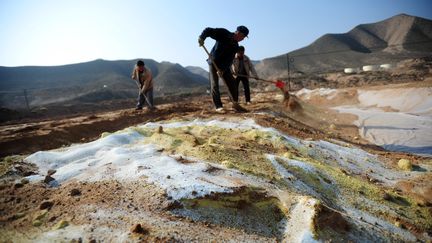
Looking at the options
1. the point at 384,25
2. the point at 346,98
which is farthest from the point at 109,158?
the point at 384,25

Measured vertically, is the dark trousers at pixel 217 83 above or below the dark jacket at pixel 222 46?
below

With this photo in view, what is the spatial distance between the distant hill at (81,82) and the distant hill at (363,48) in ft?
34.3

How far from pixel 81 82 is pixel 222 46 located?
2978 centimetres

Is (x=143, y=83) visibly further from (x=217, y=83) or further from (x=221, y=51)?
(x=221, y=51)

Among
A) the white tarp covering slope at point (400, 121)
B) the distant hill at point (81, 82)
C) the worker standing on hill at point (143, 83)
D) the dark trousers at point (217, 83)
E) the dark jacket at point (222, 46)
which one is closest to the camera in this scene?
the white tarp covering slope at point (400, 121)

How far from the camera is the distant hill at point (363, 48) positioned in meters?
31.3

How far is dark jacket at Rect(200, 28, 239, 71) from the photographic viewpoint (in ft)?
17.2

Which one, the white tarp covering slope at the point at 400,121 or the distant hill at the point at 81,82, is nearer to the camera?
the white tarp covering slope at the point at 400,121

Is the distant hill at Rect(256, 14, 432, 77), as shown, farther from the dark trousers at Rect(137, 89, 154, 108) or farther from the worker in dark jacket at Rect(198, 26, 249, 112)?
the worker in dark jacket at Rect(198, 26, 249, 112)

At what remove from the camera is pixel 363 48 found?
34.7 m

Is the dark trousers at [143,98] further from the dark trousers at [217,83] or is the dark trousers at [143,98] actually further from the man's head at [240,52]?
the dark trousers at [217,83]

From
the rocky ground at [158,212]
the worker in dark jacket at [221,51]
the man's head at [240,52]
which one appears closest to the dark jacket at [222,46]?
the worker in dark jacket at [221,51]

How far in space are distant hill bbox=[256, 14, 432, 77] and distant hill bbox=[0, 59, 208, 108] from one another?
1044cm

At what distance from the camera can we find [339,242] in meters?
1.81
